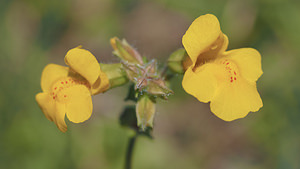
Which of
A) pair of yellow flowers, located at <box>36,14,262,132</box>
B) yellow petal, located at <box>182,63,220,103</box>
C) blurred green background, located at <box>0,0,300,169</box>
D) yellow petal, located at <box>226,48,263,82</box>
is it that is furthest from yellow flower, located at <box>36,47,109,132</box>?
blurred green background, located at <box>0,0,300,169</box>

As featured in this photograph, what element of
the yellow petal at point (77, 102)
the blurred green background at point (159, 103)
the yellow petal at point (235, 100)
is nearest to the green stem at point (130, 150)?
the yellow petal at point (77, 102)

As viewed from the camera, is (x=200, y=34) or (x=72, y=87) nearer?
(x=200, y=34)

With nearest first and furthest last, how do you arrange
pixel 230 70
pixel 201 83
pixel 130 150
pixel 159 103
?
pixel 201 83, pixel 230 70, pixel 130 150, pixel 159 103

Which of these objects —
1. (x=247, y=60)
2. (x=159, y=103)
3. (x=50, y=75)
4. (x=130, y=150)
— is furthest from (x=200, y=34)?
(x=159, y=103)

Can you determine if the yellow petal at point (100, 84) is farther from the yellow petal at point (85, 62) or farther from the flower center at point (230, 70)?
the flower center at point (230, 70)

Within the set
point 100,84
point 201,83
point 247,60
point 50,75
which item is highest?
point 50,75

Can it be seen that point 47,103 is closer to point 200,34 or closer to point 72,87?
point 72,87

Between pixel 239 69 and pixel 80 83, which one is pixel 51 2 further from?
pixel 239 69

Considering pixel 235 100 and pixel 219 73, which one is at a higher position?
pixel 219 73
